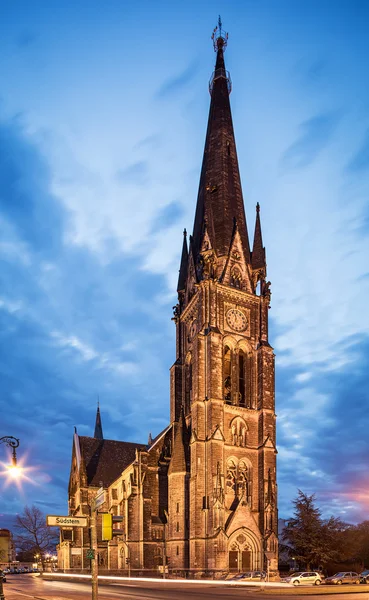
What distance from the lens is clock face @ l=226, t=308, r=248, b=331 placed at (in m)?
55.7

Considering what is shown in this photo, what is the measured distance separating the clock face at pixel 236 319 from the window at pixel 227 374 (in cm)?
232

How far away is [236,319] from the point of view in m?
56.2

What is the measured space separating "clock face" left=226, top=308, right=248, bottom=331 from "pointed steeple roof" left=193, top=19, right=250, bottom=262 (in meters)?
5.98

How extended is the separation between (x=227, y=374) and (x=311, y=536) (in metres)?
18.9

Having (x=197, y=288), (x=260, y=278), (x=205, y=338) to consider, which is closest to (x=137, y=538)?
(x=205, y=338)

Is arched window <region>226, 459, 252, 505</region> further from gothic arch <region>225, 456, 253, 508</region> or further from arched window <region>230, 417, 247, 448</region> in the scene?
arched window <region>230, 417, 247, 448</region>

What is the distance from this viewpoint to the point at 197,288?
5647 cm

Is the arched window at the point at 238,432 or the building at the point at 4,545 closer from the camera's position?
the building at the point at 4,545

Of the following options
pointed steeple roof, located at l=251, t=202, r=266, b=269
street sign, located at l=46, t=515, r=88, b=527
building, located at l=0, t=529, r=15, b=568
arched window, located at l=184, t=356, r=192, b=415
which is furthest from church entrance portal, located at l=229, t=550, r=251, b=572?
street sign, located at l=46, t=515, r=88, b=527

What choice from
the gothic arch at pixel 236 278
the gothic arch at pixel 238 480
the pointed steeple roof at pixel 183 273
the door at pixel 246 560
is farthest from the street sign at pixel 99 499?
the pointed steeple roof at pixel 183 273

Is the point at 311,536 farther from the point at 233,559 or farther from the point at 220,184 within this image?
the point at 220,184

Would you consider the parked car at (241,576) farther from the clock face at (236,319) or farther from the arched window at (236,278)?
the arched window at (236,278)

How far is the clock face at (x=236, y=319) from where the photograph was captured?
5566cm

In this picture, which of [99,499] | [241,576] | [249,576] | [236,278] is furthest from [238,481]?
[99,499]
